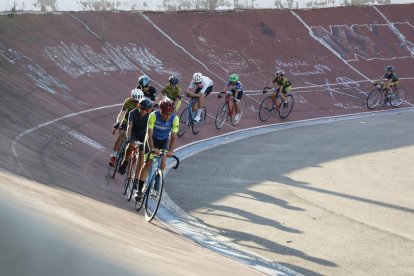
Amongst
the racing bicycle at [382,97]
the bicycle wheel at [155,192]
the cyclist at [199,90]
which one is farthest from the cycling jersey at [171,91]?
the racing bicycle at [382,97]

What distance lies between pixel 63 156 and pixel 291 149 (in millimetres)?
6296

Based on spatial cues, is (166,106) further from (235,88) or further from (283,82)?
(283,82)

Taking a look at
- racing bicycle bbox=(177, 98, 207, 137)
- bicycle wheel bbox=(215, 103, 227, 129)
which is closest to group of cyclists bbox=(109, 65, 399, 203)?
racing bicycle bbox=(177, 98, 207, 137)

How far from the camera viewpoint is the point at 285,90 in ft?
69.8

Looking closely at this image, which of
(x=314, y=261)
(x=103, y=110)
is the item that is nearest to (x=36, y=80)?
(x=103, y=110)

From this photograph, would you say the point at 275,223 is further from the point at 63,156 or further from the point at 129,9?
the point at 129,9

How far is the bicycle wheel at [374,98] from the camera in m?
25.4

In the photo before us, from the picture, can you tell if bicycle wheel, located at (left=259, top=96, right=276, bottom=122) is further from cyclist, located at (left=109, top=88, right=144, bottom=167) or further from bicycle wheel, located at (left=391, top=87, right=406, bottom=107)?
cyclist, located at (left=109, top=88, right=144, bottom=167)

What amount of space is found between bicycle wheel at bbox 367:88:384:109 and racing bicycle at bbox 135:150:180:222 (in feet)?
51.5

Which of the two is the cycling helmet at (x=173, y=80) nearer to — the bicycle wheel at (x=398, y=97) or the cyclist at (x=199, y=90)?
the cyclist at (x=199, y=90)

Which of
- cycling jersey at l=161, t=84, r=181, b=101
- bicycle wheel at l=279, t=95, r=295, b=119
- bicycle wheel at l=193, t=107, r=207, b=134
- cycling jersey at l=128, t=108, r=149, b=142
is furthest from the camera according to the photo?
bicycle wheel at l=279, t=95, r=295, b=119

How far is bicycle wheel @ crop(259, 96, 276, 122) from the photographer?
2147 centimetres

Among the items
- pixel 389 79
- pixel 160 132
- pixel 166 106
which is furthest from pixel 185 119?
pixel 389 79

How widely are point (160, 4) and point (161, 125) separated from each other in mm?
15007
